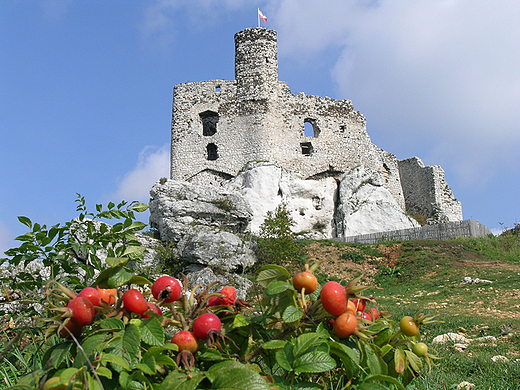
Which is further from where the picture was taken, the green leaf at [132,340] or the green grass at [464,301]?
the green grass at [464,301]

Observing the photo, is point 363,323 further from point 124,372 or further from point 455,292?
point 455,292

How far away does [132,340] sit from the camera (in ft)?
3.66

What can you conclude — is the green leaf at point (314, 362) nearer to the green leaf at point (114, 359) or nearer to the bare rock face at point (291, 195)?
the green leaf at point (114, 359)

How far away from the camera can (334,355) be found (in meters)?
1.41

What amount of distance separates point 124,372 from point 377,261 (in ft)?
44.2

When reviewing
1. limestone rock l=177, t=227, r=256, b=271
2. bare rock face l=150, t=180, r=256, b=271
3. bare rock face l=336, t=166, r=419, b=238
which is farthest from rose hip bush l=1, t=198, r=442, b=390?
bare rock face l=336, t=166, r=419, b=238

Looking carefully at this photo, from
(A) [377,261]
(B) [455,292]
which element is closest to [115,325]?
(B) [455,292]

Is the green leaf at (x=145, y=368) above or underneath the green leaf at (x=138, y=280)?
underneath

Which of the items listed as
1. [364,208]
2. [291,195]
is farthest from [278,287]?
[364,208]

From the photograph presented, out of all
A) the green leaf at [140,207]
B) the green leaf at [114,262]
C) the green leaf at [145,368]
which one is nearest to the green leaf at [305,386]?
the green leaf at [145,368]

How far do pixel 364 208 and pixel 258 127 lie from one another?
6.08 meters

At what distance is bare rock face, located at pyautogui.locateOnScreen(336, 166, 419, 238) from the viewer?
18.6 meters

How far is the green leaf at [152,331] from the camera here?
3.73ft

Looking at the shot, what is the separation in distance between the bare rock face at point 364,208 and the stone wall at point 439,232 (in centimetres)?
155
